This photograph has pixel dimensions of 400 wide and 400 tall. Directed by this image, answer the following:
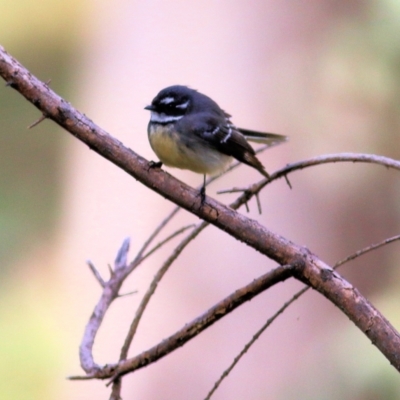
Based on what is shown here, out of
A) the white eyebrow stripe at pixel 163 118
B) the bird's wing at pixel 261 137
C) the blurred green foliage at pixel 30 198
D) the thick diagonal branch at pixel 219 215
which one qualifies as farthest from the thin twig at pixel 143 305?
the blurred green foliage at pixel 30 198

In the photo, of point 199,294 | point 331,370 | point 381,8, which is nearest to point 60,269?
point 199,294

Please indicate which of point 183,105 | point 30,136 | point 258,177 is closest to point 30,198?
point 30,136

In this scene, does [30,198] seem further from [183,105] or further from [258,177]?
[183,105]

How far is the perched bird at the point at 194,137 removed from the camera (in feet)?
6.13

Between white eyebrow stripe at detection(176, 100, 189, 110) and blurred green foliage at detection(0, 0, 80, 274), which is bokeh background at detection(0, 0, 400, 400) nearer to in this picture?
white eyebrow stripe at detection(176, 100, 189, 110)

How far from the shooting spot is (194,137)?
192cm

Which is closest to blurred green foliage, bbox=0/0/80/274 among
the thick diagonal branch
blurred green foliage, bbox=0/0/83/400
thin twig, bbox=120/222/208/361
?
blurred green foliage, bbox=0/0/83/400

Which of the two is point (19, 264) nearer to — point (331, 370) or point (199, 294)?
point (199, 294)

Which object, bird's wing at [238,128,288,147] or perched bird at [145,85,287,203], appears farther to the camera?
bird's wing at [238,128,288,147]

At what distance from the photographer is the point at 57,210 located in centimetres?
472

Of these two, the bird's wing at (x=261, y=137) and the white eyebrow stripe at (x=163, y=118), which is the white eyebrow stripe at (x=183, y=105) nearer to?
the white eyebrow stripe at (x=163, y=118)

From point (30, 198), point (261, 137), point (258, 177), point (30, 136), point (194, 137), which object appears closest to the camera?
point (194, 137)

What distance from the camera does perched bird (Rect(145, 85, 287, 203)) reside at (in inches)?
73.5

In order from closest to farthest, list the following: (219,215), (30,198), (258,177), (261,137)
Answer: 1. (219,215)
2. (261,137)
3. (258,177)
4. (30,198)
